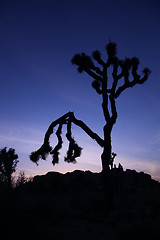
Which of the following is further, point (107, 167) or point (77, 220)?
point (107, 167)

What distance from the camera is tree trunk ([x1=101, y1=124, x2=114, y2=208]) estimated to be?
291 inches

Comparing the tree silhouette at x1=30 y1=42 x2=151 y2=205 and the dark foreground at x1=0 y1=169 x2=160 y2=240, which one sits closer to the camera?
the dark foreground at x1=0 y1=169 x2=160 y2=240

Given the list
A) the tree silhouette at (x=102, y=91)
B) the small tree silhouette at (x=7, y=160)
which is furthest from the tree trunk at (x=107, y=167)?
the small tree silhouette at (x=7, y=160)

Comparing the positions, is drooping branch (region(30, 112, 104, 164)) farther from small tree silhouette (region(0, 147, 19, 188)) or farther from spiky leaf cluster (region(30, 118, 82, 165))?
small tree silhouette (region(0, 147, 19, 188))

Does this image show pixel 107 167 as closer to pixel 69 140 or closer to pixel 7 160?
pixel 69 140

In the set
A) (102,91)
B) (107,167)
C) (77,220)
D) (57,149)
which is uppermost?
(102,91)

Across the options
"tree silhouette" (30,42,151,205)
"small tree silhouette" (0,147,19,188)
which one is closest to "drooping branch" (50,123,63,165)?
"tree silhouette" (30,42,151,205)

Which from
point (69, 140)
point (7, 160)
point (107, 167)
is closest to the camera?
point (107, 167)

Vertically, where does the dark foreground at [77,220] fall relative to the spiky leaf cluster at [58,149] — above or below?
below

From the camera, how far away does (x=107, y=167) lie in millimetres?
7883

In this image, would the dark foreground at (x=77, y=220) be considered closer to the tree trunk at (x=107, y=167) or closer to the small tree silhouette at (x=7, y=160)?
the tree trunk at (x=107, y=167)

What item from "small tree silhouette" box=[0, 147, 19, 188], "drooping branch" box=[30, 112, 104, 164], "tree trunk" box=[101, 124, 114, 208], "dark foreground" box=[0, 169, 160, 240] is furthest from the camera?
"small tree silhouette" box=[0, 147, 19, 188]

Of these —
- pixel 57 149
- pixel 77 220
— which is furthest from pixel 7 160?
pixel 77 220

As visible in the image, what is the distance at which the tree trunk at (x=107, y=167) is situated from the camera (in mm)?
7403
